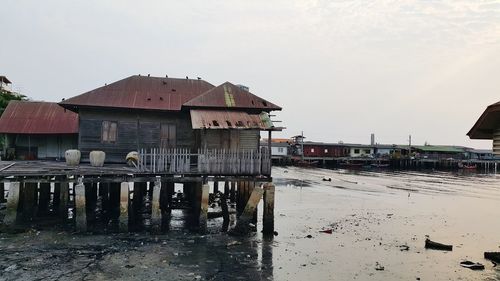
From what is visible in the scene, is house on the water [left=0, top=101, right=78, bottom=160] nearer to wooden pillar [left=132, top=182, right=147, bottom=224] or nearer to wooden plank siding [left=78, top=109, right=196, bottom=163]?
wooden plank siding [left=78, top=109, right=196, bottom=163]

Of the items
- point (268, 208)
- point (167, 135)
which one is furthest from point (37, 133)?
point (268, 208)

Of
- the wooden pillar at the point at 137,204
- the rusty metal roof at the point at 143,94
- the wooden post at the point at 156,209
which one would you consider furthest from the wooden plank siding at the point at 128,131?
the wooden post at the point at 156,209

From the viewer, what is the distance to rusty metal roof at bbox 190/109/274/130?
2042 cm

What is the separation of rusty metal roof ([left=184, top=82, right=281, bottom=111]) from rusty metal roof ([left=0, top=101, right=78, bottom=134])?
1084 centimetres

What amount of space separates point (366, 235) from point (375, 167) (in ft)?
239

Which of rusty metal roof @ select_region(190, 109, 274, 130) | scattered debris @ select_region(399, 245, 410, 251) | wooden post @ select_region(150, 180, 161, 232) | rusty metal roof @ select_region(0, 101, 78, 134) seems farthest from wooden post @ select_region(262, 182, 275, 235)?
rusty metal roof @ select_region(0, 101, 78, 134)

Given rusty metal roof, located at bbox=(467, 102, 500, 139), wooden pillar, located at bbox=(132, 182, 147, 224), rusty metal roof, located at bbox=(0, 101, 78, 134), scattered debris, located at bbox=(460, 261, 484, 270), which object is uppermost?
rusty metal roof, located at bbox=(0, 101, 78, 134)

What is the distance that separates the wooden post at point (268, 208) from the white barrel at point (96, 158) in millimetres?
8778

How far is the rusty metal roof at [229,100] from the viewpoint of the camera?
22.3 meters

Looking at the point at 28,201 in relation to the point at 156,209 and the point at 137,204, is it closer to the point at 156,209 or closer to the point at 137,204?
the point at 137,204

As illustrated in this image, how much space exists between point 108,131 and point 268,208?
10.2 m

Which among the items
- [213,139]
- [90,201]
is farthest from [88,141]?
[213,139]

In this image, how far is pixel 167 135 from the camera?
24562mm

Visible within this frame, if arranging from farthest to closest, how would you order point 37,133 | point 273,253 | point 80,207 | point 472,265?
1. point 37,133
2. point 80,207
3. point 273,253
4. point 472,265
